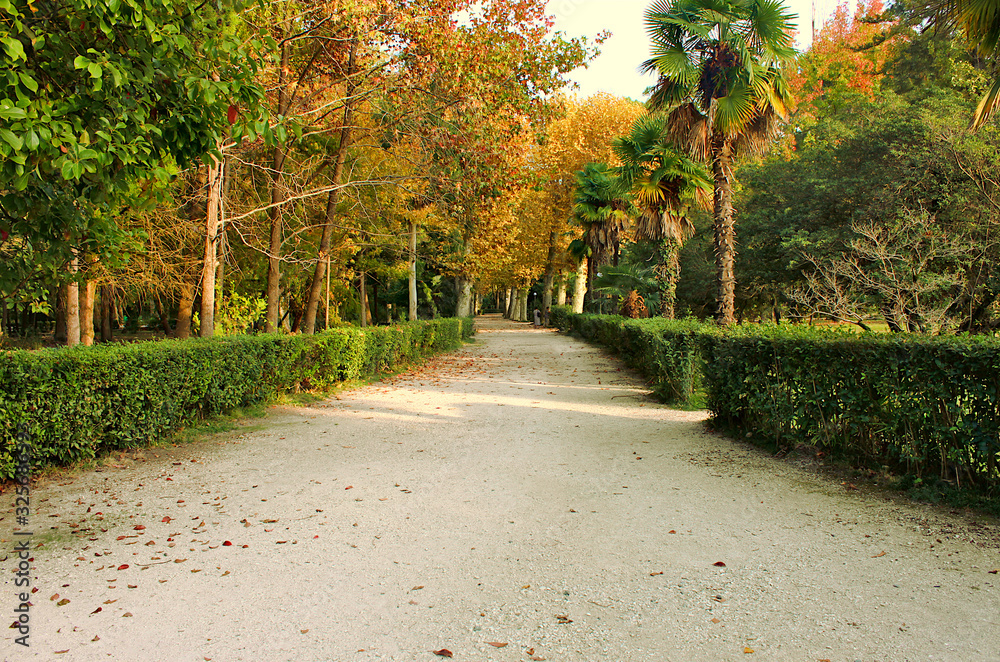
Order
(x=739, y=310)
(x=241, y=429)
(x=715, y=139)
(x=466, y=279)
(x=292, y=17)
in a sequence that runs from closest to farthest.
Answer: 1. (x=241, y=429)
2. (x=292, y=17)
3. (x=715, y=139)
4. (x=739, y=310)
5. (x=466, y=279)

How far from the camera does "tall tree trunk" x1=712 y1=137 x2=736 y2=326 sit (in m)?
14.5

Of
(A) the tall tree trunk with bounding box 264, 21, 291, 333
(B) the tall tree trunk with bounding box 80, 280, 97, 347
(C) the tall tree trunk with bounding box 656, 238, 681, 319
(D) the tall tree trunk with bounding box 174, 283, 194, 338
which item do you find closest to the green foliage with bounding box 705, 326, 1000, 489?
(A) the tall tree trunk with bounding box 264, 21, 291, 333

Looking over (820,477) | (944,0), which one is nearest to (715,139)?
(944,0)

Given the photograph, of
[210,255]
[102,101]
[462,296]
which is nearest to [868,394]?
[102,101]

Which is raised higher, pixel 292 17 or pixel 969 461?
pixel 292 17

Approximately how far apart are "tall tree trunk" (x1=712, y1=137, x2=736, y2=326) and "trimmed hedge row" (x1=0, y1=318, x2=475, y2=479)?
9.17 meters

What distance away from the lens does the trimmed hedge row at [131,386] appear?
18.9 ft

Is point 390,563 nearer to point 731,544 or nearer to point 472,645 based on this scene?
point 472,645

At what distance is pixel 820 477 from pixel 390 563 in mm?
4403

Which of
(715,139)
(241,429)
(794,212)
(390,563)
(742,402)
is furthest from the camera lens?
(794,212)

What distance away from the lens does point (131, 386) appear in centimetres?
690

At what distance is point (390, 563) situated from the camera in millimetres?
4242

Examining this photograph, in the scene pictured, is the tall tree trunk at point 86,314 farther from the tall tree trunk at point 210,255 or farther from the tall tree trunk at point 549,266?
the tall tree trunk at point 549,266

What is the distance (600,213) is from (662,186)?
12333mm
